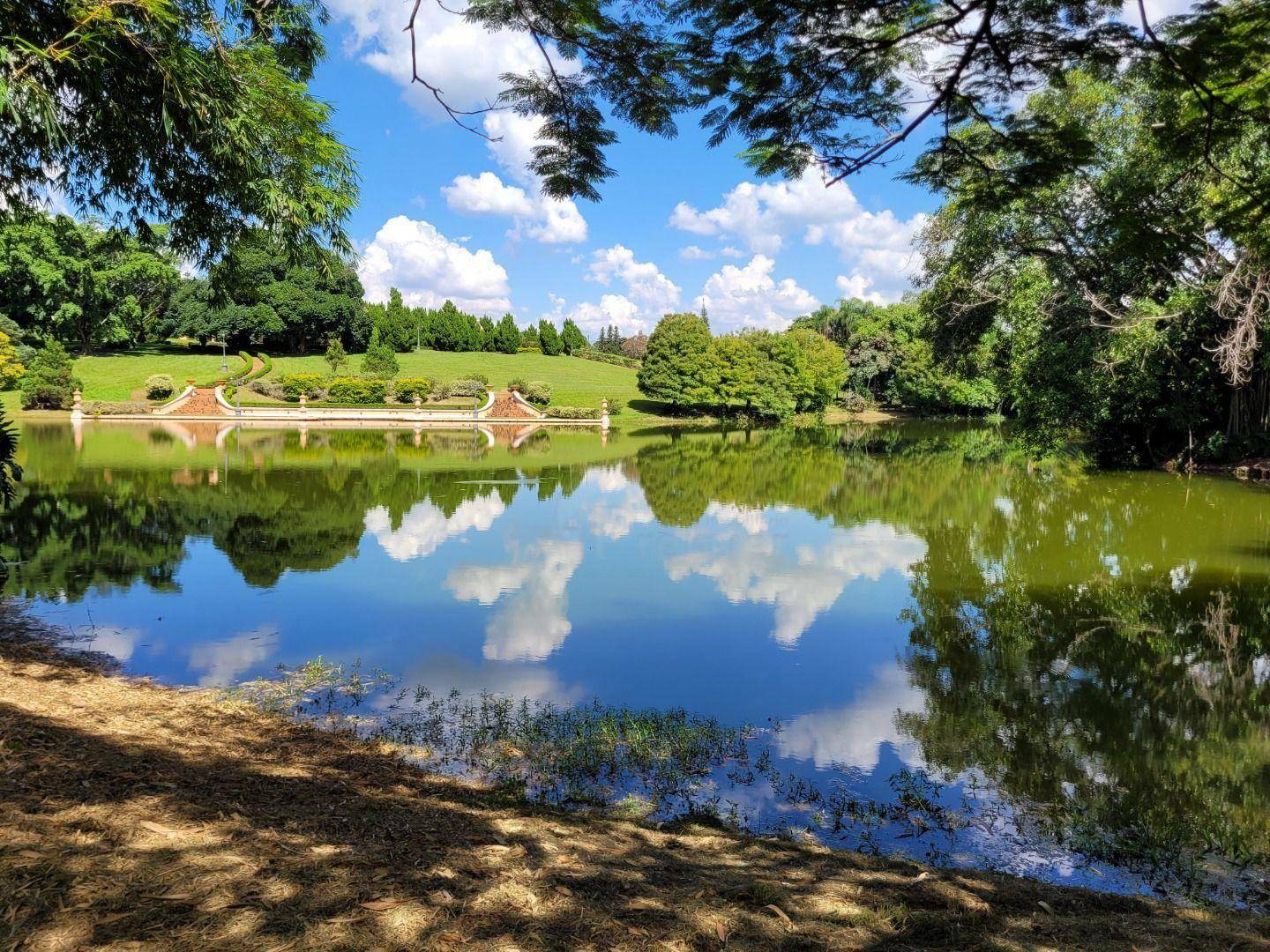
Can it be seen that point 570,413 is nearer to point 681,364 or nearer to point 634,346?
point 681,364

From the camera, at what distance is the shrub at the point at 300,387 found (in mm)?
45719

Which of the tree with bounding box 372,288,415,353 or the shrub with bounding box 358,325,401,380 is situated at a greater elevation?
the tree with bounding box 372,288,415,353

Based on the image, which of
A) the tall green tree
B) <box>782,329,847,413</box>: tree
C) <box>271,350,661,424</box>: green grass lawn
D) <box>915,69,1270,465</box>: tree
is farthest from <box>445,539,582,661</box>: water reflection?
<box>782,329,847,413</box>: tree

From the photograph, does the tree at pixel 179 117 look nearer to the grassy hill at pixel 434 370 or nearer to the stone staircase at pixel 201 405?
the stone staircase at pixel 201 405

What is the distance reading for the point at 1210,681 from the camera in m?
7.40

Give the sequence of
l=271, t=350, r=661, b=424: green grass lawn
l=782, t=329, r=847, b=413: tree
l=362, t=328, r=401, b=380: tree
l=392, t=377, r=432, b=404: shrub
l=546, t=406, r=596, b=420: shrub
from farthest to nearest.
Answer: l=271, t=350, r=661, b=424: green grass lawn, l=782, t=329, r=847, b=413: tree, l=362, t=328, r=401, b=380: tree, l=392, t=377, r=432, b=404: shrub, l=546, t=406, r=596, b=420: shrub

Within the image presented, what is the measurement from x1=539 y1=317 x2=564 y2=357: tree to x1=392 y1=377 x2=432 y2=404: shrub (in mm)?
26992

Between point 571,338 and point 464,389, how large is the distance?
26821mm

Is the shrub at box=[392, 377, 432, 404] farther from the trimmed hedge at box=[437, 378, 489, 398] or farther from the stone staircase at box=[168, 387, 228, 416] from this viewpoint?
the stone staircase at box=[168, 387, 228, 416]

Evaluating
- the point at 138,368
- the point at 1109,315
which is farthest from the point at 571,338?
the point at 1109,315

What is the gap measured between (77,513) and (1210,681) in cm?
1693

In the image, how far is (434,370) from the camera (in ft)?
192

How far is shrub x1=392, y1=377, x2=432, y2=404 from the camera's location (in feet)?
153

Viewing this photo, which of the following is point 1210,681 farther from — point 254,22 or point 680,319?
point 680,319
